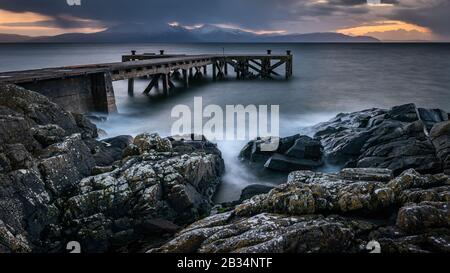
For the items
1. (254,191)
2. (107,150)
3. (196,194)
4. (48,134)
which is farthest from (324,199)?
(48,134)

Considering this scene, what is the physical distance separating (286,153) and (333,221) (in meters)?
6.57

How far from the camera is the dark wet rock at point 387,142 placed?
32.1 feet

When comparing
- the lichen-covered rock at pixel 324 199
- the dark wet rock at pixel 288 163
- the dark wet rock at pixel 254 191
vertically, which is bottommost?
the dark wet rock at pixel 254 191

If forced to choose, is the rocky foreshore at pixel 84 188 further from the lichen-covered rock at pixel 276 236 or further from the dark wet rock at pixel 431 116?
the dark wet rock at pixel 431 116

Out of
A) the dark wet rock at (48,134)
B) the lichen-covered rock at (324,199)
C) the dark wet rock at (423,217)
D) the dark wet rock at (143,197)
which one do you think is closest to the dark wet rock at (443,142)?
the lichen-covered rock at (324,199)

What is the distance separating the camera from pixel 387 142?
1149 cm

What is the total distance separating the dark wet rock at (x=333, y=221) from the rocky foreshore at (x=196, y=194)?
0.06ft

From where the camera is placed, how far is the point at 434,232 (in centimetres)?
512

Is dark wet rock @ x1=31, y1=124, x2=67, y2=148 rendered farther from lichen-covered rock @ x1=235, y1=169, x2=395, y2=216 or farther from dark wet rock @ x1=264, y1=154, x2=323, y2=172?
dark wet rock @ x1=264, y1=154, x2=323, y2=172

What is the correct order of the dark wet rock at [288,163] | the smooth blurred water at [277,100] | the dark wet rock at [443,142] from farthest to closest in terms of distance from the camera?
the smooth blurred water at [277,100] < the dark wet rock at [288,163] < the dark wet rock at [443,142]

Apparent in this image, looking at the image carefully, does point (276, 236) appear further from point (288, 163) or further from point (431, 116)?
point (431, 116)

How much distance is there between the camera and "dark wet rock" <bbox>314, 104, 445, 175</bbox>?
32.1 feet

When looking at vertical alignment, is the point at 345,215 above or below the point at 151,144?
below

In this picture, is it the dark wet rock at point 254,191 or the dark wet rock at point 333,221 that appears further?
the dark wet rock at point 254,191
